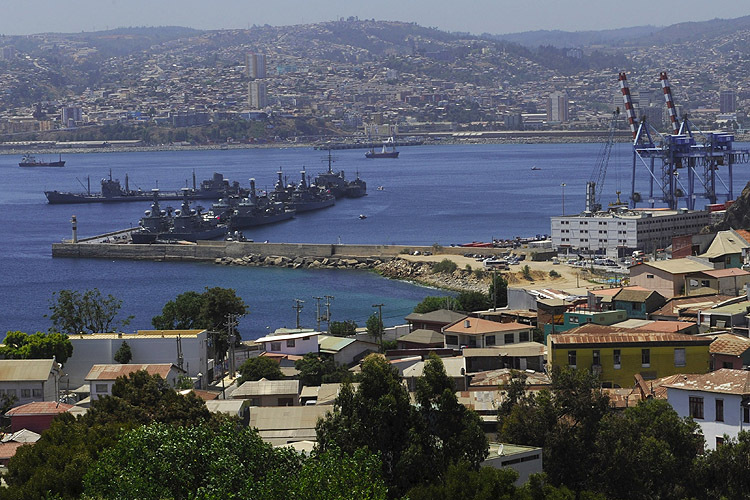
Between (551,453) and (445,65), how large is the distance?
463ft

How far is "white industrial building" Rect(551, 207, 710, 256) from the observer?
81.9 ft

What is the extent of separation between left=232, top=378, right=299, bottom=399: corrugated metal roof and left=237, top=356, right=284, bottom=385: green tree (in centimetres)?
71

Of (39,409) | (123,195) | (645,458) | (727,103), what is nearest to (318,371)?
(39,409)

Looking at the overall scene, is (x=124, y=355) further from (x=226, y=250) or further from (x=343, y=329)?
(x=226, y=250)

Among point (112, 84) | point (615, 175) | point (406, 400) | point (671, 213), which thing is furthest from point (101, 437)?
point (112, 84)

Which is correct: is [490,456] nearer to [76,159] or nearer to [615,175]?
[615,175]

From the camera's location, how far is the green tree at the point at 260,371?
36.9ft

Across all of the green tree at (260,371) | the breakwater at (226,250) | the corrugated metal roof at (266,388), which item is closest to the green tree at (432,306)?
the green tree at (260,371)

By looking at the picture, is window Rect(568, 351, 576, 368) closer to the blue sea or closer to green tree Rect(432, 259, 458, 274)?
the blue sea

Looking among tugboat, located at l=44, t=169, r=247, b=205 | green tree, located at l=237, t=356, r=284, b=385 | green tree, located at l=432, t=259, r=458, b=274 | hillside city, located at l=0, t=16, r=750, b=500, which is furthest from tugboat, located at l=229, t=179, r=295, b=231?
green tree, located at l=237, t=356, r=284, b=385

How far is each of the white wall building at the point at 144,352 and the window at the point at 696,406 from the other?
16.8 feet

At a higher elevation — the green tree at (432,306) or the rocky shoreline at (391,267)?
the green tree at (432,306)

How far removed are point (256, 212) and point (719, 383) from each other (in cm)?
3076

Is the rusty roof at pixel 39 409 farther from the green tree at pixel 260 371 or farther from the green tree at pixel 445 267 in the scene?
the green tree at pixel 445 267
